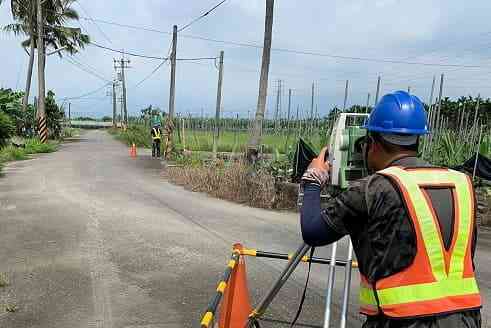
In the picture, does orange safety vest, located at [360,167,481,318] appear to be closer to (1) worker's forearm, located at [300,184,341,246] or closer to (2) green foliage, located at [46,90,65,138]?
(1) worker's forearm, located at [300,184,341,246]

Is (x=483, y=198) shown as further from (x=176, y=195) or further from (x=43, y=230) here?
(x=43, y=230)

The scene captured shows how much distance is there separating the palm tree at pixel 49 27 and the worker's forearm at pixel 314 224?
2876cm

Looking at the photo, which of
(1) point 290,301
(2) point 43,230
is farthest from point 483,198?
(2) point 43,230

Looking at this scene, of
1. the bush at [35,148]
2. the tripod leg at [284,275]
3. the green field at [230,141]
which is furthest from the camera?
the bush at [35,148]

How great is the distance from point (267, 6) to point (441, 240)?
30.5 ft

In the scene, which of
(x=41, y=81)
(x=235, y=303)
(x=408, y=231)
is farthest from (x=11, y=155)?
(x=408, y=231)

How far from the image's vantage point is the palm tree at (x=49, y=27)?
27859mm

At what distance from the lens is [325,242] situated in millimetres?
1774

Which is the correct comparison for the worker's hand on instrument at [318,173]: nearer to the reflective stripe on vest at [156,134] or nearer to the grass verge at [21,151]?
the grass verge at [21,151]

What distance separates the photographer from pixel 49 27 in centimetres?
2928

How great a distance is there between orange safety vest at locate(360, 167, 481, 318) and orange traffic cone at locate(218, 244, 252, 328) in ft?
5.70

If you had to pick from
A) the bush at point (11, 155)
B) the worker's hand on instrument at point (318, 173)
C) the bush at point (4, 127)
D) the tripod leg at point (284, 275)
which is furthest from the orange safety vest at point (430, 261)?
the bush at point (11, 155)

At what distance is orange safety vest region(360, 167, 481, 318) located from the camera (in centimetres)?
156

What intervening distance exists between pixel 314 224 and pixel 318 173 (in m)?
0.26
